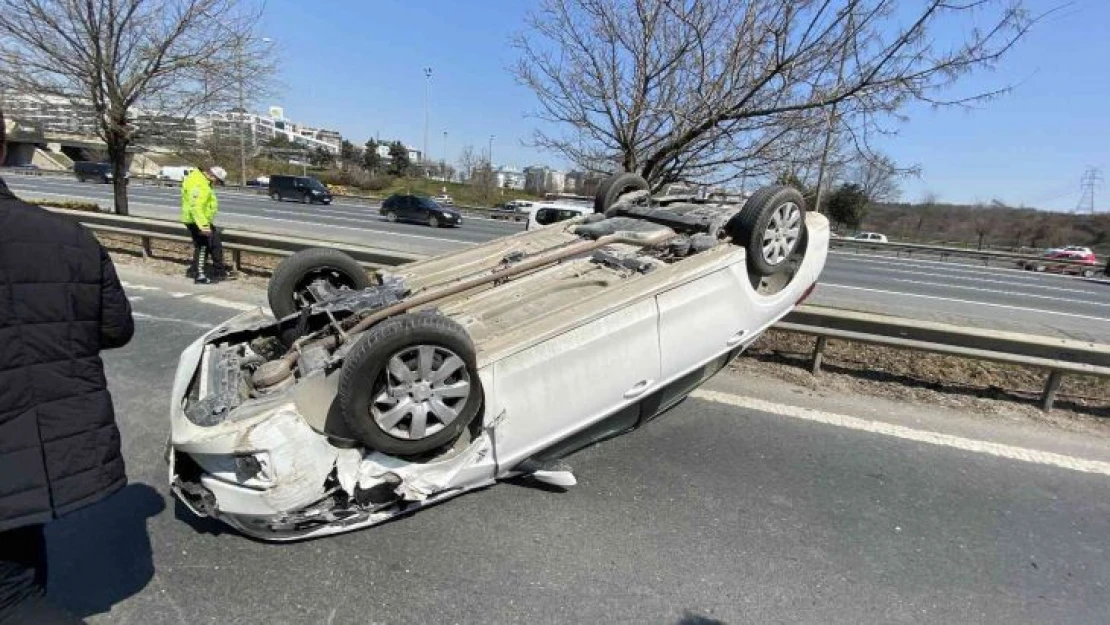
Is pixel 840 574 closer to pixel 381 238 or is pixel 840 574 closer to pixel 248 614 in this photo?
pixel 248 614

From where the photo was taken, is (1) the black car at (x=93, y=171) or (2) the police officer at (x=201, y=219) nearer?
(2) the police officer at (x=201, y=219)

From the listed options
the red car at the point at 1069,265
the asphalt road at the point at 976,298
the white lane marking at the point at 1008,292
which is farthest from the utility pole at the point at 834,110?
the red car at the point at 1069,265

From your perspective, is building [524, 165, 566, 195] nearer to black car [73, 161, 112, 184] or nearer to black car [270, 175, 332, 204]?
black car [270, 175, 332, 204]

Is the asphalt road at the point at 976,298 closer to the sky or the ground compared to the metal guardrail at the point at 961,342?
closer to the ground

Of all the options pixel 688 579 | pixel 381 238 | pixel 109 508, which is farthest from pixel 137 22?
pixel 688 579

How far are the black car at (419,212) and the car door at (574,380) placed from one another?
23029 millimetres

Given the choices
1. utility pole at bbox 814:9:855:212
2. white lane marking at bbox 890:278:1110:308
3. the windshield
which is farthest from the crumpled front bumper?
the windshield

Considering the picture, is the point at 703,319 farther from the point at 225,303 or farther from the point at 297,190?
the point at 297,190

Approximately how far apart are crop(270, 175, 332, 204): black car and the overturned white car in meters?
31.9

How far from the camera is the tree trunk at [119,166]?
11016mm

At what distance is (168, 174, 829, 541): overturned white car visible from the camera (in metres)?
2.44

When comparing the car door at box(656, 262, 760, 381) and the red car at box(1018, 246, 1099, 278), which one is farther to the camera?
the red car at box(1018, 246, 1099, 278)

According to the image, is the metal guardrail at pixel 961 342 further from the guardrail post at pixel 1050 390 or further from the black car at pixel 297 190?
the black car at pixel 297 190

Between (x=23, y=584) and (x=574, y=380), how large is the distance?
2.12 meters
